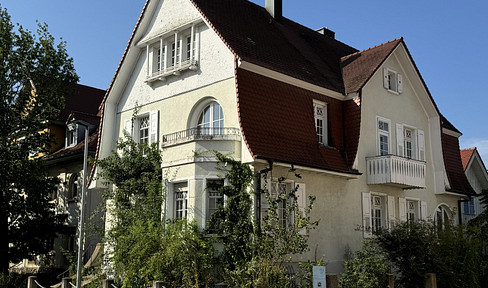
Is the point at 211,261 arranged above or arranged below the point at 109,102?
below

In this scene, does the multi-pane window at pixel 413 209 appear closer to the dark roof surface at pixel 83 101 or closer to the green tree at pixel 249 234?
the green tree at pixel 249 234

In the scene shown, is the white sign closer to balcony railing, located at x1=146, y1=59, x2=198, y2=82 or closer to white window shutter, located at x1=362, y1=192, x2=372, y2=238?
white window shutter, located at x1=362, y1=192, x2=372, y2=238

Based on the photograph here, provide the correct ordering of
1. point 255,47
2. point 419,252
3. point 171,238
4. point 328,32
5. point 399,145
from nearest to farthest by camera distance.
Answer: point 171,238 → point 419,252 → point 255,47 → point 399,145 → point 328,32

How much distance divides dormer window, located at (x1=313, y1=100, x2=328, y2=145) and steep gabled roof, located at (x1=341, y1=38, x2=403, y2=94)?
1.38 m

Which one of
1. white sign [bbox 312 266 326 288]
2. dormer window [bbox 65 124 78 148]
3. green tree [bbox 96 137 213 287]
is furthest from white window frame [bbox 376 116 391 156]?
dormer window [bbox 65 124 78 148]

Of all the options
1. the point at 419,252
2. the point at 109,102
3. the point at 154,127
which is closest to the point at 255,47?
the point at 154,127

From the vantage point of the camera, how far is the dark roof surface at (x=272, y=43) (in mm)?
19250

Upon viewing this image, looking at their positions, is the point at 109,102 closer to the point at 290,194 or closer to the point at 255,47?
the point at 255,47

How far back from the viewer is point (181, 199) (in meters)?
18.8

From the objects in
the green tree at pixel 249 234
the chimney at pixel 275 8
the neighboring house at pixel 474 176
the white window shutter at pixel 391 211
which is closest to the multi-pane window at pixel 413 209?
the white window shutter at pixel 391 211

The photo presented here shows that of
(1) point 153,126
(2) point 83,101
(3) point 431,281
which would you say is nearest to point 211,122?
(1) point 153,126

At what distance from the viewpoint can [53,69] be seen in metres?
26.5

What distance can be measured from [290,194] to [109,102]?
10.1 meters

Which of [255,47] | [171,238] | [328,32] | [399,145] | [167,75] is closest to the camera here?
[171,238]
